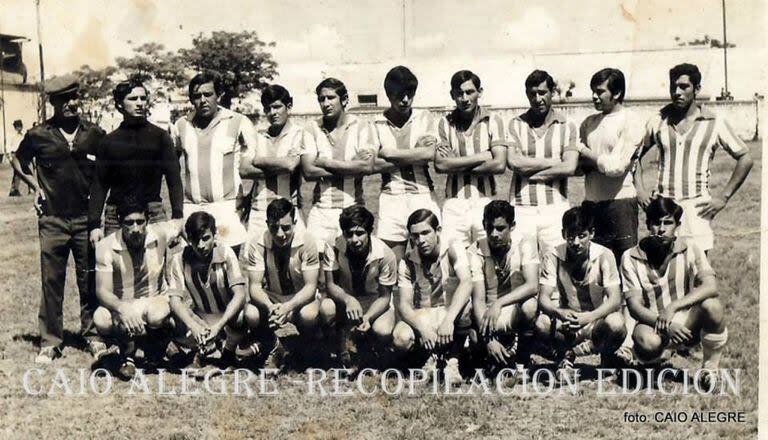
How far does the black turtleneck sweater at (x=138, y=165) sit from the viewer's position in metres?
4.16

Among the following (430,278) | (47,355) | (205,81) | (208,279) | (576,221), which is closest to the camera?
(576,221)

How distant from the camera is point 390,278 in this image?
3.95 metres

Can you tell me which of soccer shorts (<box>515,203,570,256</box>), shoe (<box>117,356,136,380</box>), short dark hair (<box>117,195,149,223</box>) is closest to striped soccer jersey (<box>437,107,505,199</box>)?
soccer shorts (<box>515,203,570,256</box>)

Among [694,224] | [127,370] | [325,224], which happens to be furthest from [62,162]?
[694,224]

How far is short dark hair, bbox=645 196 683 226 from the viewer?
3801 mm

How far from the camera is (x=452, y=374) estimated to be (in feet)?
13.0

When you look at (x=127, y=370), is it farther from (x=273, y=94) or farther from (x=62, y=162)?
(x=273, y=94)

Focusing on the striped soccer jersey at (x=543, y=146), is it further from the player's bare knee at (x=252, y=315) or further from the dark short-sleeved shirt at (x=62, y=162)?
the dark short-sleeved shirt at (x=62, y=162)

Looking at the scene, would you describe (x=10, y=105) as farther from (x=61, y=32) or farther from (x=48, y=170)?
(x=48, y=170)

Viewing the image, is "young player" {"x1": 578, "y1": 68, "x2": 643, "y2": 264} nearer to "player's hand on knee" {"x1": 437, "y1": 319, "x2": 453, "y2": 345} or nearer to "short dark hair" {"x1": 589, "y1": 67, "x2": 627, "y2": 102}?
"short dark hair" {"x1": 589, "y1": 67, "x2": 627, "y2": 102}

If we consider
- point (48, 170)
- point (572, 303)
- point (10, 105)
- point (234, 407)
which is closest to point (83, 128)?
point (48, 170)

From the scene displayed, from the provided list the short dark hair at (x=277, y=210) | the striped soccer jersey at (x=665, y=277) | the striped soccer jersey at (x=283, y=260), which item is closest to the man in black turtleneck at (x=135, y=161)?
the striped soccer jersey at (x=283, y=260)

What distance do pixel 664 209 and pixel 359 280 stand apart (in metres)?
1.67

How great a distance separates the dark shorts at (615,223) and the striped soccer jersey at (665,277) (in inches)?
10.8
